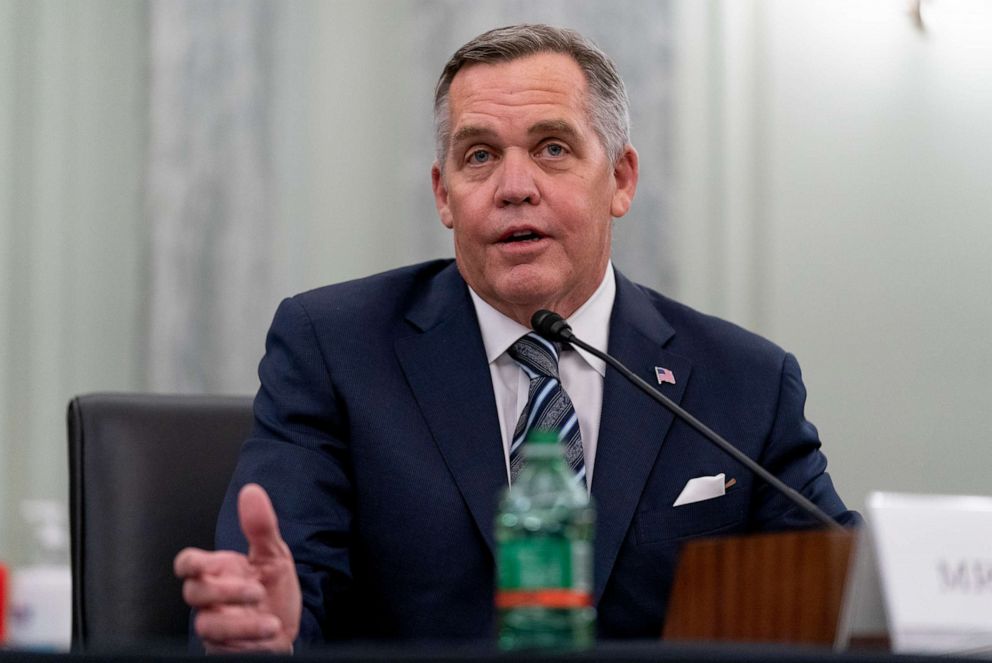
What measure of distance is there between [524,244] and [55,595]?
2.97 ft

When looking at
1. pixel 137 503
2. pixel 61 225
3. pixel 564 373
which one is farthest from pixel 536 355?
pixel 61 225

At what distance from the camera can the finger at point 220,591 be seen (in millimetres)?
1173

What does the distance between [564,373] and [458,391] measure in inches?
6.9

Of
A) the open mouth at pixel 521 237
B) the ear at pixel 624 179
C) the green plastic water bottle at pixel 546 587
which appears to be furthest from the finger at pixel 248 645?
the ear at pixel 624 179

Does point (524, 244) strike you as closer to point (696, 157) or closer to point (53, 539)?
point (53, 539)

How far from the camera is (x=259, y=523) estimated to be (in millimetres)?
1230

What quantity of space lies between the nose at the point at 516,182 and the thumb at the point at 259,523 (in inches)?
32.6

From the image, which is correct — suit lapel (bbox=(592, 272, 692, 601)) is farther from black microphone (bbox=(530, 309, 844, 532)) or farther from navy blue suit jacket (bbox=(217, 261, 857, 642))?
black microphone (bbox=(530, 309, 844, 532))

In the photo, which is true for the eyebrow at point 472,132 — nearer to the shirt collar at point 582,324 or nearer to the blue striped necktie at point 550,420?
the shirt collar at point 582,324

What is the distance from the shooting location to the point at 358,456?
1857 mm

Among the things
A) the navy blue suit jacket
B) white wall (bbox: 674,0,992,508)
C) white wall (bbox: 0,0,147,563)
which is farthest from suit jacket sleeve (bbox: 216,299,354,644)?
white wall (bbox: 674,0,992,508)

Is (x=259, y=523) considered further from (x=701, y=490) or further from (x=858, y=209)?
(x=858, y=209)

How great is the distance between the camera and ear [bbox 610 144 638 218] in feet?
7.29

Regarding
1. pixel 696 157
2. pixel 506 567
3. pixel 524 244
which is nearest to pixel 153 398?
pixel 524 244
